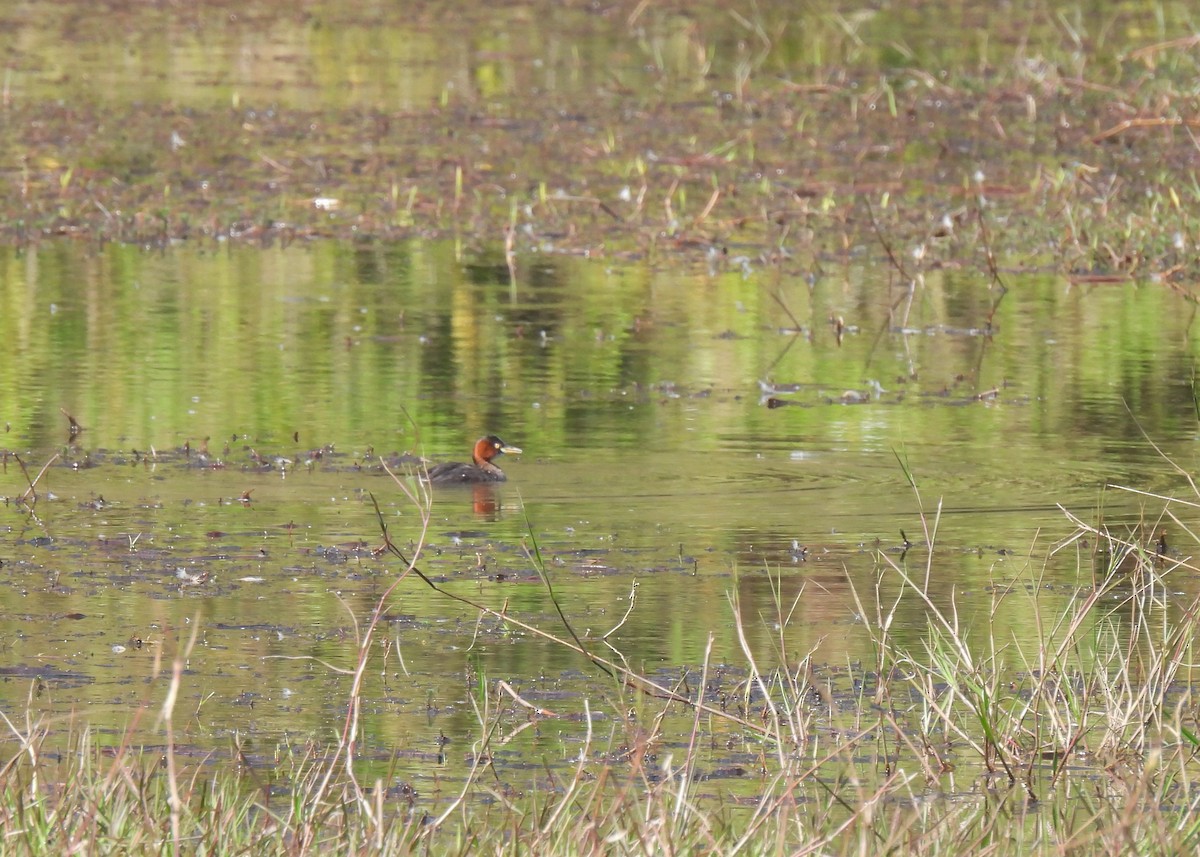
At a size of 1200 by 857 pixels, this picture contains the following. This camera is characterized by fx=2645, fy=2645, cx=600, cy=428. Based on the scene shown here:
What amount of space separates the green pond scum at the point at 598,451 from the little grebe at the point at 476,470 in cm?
14

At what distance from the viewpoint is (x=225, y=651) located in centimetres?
745

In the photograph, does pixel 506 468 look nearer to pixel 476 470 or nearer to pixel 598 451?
pixel 476 470

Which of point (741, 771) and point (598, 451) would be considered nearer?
point (741, 771)

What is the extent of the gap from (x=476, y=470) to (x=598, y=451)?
0.79m

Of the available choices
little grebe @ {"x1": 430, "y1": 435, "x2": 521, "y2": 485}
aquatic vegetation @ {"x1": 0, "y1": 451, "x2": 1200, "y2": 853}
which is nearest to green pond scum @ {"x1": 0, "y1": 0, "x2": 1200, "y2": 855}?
aquatic vegetation @ {"x1": 0, "y1": 451, "x2": 1200, "y2": 853}

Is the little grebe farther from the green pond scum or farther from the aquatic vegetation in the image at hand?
the aquatic vegetation

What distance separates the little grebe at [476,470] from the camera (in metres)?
10.1

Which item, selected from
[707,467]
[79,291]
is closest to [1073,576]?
[707,467]

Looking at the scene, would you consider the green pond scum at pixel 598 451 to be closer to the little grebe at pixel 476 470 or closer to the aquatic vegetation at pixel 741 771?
the aquatic vegetation at pixel 741 771

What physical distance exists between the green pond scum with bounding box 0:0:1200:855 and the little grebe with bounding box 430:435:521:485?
14 centimetres

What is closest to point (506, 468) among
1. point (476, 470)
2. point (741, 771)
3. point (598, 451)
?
point (476, 470)

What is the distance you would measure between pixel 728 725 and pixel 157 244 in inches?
436

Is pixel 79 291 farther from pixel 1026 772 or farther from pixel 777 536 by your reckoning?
pixel 1026 772

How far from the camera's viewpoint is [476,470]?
1018cm
